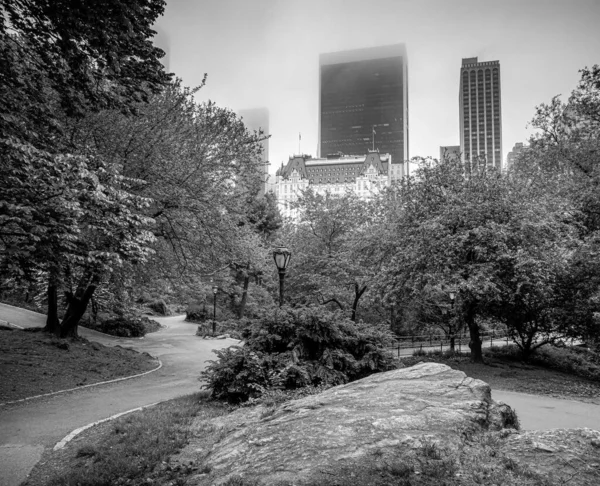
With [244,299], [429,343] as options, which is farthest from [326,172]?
[429,343]

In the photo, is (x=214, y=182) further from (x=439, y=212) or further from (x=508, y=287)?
(x=508, y=287)

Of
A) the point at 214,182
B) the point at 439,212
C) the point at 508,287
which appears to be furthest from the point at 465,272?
the point at 214,182

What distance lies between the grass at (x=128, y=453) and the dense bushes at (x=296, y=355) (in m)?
0.72

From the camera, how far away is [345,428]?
4.00 metres

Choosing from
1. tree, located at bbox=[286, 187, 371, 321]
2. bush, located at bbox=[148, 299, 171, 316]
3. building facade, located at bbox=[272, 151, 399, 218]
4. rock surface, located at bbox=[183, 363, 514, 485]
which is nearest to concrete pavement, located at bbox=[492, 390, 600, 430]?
rock surface, located at bbox=[183, 363, 514, 485]

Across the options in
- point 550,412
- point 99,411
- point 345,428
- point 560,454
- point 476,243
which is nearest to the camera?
point 560,454

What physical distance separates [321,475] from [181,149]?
38.1 ft

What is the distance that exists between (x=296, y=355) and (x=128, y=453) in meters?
3.93

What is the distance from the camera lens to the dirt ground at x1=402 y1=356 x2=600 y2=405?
37.1 ft

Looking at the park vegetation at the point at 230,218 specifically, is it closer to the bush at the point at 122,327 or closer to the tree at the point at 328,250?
the tree at the point at 328,250

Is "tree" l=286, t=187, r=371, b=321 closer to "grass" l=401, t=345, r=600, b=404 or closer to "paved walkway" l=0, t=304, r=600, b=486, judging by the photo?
"grass" l=401, t=345, r=600, b=404

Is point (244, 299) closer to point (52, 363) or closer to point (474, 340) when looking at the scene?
point (474, 340)

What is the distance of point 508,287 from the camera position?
561 inches

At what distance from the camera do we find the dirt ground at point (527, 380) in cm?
1130
